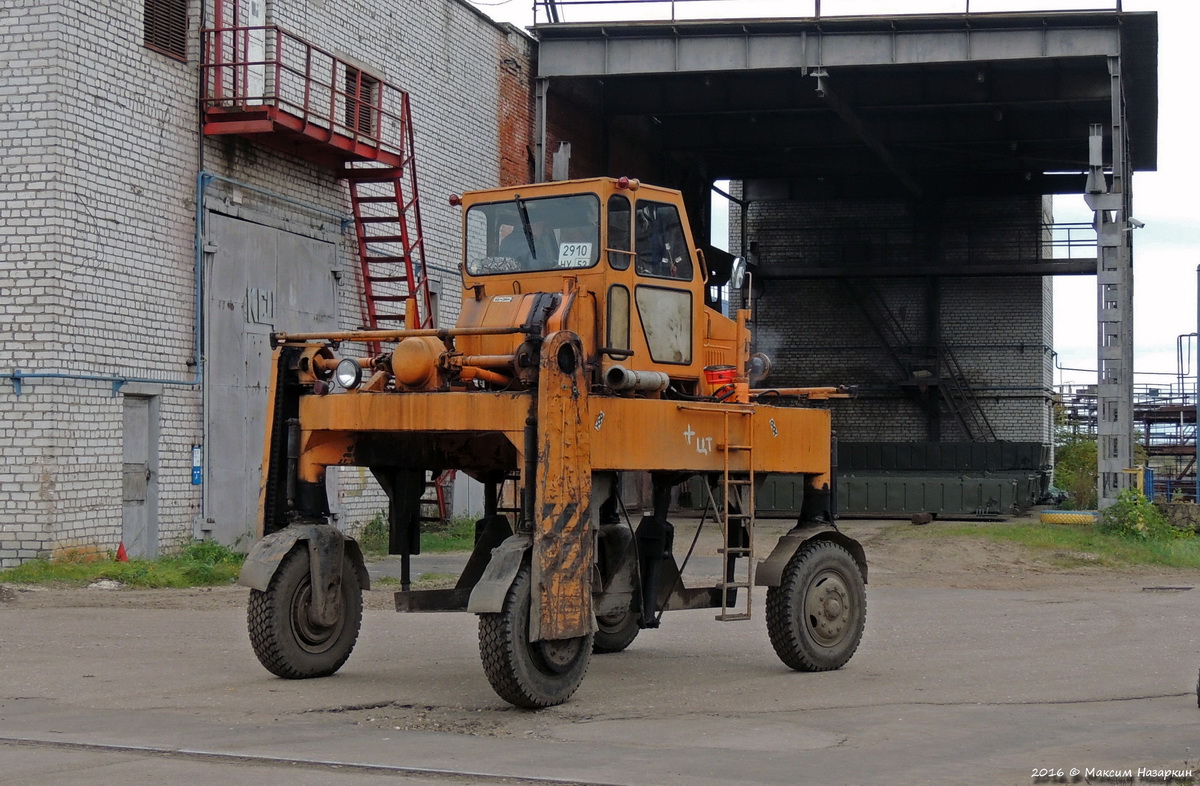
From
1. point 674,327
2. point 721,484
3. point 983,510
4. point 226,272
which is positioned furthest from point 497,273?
point 983,510

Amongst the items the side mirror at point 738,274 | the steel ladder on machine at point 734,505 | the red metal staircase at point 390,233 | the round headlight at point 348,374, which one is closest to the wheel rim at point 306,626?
the round headlight at point 348,374

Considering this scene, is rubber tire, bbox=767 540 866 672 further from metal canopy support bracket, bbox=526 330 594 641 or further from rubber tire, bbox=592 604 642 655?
metal canopy support bracket, bbox=526 330 594 641

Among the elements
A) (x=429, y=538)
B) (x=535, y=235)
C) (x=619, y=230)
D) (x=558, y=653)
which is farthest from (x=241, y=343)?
(x=558, y=653)

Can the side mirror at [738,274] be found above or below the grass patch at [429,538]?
above

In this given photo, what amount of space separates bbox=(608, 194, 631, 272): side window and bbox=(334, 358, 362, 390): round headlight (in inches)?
77.3

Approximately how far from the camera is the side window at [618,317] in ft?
33.6

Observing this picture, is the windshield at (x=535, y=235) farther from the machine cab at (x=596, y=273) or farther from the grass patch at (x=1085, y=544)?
the grass patch at (x=1085, y=544)

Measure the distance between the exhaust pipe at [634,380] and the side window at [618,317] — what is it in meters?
0.29

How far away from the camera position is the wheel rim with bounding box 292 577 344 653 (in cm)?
1005

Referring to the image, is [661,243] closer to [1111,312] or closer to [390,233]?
[390,233]

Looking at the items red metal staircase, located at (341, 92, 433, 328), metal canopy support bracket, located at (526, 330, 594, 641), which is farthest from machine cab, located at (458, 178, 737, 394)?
red metal staircase, located at (341, 92, 433, 328)

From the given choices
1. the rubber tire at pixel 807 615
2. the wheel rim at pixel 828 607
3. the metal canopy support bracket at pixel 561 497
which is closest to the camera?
the metal canopy support bracket at pixel 561 497

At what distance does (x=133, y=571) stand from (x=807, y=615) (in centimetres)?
973

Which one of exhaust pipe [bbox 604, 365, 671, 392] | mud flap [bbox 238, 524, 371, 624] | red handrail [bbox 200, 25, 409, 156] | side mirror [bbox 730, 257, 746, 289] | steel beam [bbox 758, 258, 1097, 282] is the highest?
red handrail [bbox 200, 25, 409, 156]
